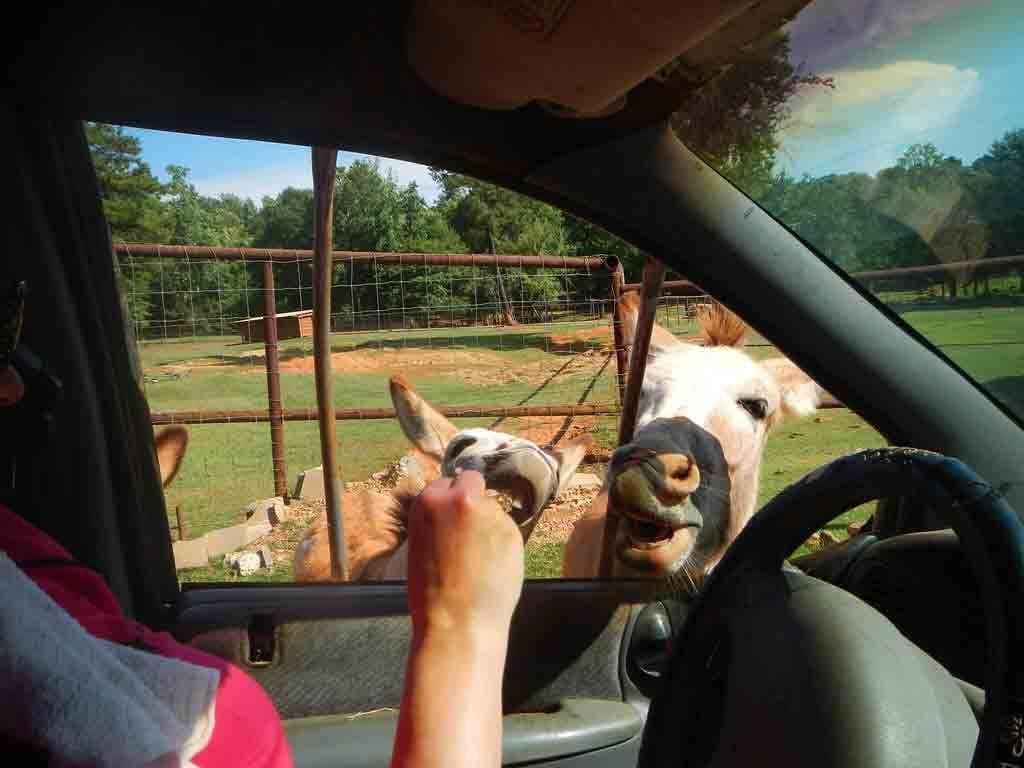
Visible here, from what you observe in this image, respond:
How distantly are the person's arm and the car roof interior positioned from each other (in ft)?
2.06

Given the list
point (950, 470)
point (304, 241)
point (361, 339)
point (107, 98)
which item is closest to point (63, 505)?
point (107, 98)

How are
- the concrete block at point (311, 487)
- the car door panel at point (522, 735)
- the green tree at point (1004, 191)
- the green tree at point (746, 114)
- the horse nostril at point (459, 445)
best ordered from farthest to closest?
1. the concrete block at point (311, 487)
2. the horse nostril at point (459, 445)
3. the car door panel at point (522, 735)
4. the green tree at point (746, 114)
5. the green tree at point (1004, 191)

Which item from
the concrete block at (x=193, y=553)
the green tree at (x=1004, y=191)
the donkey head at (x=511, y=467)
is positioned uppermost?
the green tree at (x=1004, y=191)

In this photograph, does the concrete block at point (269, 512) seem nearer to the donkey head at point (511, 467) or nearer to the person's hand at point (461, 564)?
the donkey head at point (511, 467)

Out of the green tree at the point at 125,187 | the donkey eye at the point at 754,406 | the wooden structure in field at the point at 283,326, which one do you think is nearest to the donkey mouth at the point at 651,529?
the donkey eye at the point at 754,406

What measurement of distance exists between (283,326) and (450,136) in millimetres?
4206

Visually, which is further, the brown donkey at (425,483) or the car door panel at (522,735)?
the brown donkey at (425,483)

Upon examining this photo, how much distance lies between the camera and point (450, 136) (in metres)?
1.45

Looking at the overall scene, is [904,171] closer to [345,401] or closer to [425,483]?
[425,483]

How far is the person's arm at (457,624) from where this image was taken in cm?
76

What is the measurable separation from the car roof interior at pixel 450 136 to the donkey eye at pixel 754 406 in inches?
47.4

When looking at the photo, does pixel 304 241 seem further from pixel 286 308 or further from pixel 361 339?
pixel 361 339

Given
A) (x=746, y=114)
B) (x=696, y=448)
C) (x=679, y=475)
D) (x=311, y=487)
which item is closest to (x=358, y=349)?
(x=311, y=487)

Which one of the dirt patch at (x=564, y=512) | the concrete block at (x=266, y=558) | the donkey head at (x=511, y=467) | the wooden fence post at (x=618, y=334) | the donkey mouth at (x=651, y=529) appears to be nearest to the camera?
the donkey mouth at (x=651, y=529)
